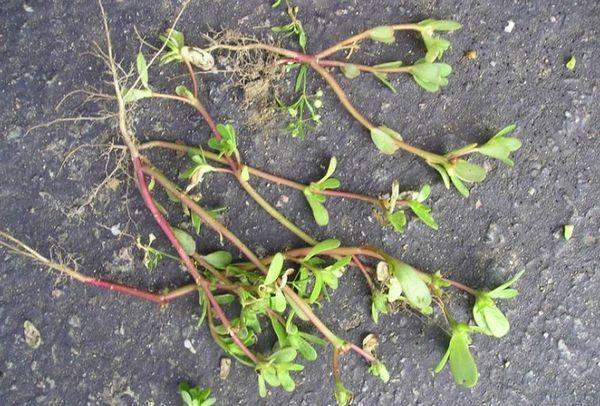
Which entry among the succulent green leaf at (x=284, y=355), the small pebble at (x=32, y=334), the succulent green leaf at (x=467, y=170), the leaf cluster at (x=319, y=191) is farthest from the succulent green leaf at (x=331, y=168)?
the small pebble at (x=32, y=334)

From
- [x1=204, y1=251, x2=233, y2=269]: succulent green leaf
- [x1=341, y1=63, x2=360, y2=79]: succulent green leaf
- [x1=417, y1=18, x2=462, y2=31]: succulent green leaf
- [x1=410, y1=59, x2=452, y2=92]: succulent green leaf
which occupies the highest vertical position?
[x1=417, y1=18, x2=462, y2=31]: succulent green leaf

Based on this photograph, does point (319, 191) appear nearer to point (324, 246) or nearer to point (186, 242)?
point (324, 246)

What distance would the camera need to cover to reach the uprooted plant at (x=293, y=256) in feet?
4.83

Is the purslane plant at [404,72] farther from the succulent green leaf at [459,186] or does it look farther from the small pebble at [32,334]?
the small pebble at [32,334]

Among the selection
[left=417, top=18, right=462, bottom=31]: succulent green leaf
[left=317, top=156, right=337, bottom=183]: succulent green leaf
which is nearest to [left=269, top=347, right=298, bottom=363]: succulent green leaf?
[left=317, top=156, right=337, bottom=183]: succulent green leaf

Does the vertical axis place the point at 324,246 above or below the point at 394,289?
above

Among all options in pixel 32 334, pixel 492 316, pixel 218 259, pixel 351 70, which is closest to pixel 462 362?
pixel 492 316

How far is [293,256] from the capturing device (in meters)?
1.53

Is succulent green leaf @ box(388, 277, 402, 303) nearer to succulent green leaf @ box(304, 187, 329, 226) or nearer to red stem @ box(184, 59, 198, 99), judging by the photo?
succulent green leaf @ box(304, 187, 329, 226)

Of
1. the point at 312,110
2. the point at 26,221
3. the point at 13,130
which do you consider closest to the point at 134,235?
the point at 26,221

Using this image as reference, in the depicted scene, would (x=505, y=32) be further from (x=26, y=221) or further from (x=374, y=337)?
(x=26, y=221)

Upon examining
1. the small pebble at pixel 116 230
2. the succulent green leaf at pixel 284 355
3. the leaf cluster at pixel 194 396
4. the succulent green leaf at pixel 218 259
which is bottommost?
the leaf cluster at pixel 194 396

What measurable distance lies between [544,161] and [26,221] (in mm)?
1193

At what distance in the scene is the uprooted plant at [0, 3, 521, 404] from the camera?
57.9 inches
